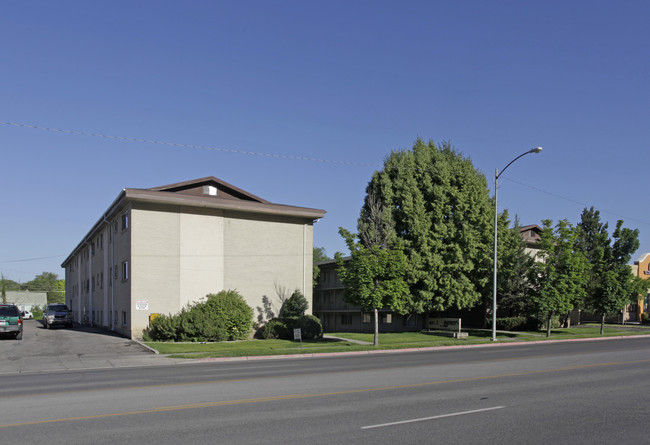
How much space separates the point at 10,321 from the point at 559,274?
106 feet

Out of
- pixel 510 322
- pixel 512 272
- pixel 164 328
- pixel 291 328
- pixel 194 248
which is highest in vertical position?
pixel 194 248

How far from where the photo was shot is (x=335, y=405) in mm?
10109

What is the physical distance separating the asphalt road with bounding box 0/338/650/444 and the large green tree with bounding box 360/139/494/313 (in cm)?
1840

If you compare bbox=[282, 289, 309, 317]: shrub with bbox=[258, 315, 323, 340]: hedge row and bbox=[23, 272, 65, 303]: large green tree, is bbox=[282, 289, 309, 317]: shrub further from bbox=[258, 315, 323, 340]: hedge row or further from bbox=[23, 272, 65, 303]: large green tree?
bbox=[23, 272, 65, 303]: large green tree

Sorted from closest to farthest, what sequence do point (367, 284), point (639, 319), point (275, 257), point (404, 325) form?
point (367, 284) < point (275, 257) < point (404, 325) < point (639, 319)

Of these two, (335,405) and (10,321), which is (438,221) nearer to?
(10,321)

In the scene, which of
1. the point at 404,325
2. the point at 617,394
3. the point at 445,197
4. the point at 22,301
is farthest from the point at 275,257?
the point at 22,301

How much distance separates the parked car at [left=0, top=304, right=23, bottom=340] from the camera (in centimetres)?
2870

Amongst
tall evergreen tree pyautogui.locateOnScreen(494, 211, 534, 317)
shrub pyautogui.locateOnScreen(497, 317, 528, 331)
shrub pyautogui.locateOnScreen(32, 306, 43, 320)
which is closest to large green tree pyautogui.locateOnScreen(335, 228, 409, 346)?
tall evergreen tree pyautogui.locateOnScreen(494, 211, 534, 317)

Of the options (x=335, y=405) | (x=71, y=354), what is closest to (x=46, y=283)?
(x=71, y=354)

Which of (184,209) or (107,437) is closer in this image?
(107,437)

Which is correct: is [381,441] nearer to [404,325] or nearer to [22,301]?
[404,325]

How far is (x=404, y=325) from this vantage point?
4625 cm

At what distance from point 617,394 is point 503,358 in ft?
29.7
